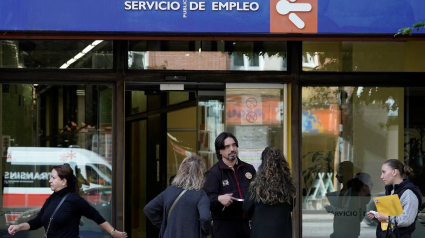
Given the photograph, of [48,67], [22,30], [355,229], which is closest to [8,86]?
[48,67]

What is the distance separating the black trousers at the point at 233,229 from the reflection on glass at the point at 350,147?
2132mm

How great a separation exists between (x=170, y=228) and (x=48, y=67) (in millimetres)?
3559

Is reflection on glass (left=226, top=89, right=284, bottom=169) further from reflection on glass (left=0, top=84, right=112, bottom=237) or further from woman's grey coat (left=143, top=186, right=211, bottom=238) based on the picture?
woman's grey coat (left=143, top=186, right=211, bottom=238)

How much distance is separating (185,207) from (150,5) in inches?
106

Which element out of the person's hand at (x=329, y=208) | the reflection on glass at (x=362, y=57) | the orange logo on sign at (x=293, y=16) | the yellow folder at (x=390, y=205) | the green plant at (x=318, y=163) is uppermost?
the orange logo on sign at (x=293, y=16)

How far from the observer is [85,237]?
8.56m

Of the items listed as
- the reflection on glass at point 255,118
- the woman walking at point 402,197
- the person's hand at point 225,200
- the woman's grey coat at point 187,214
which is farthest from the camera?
the reflection on glass at point 255,118

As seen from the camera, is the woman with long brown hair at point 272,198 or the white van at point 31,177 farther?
the white van at point 31,177

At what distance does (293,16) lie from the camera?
24.6ft

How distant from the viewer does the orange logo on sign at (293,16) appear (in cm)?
750

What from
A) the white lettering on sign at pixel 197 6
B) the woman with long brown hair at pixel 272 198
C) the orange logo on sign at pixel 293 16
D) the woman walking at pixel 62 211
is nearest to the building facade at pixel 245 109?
the white lettering on sign at pixel 197 6

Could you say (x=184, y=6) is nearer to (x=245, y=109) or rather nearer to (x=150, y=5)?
(x=150, y=5)

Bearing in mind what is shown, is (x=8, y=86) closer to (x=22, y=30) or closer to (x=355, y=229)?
(x=22, y=30)

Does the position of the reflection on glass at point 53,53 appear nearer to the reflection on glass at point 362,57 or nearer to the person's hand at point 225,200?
the reflection on glass at point 362,57
